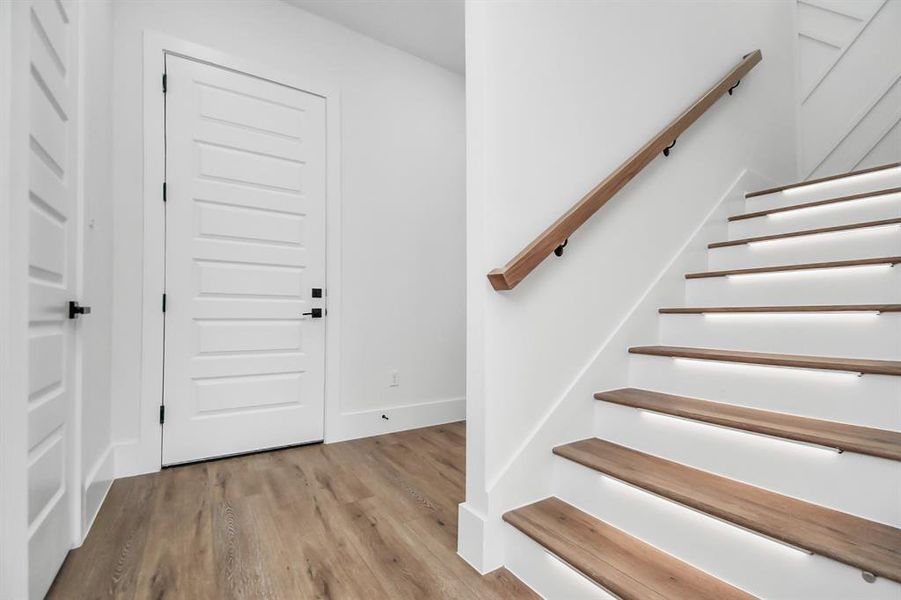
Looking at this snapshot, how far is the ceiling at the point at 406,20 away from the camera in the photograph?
2711 millimetres

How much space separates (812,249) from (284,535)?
2601 millimetres

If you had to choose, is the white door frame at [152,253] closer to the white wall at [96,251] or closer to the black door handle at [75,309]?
the white wall at [96,251]

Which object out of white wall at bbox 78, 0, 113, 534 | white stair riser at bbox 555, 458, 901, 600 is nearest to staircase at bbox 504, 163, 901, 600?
white stair riser at bbox 555, 458, 901, 600

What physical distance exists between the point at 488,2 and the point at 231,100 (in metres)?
1.83

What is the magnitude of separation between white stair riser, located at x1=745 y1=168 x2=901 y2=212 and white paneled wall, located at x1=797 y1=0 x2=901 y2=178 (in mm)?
1193

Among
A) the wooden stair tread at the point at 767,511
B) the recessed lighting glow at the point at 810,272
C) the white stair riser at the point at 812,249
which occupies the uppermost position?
the white stair riser at the point at 812,249

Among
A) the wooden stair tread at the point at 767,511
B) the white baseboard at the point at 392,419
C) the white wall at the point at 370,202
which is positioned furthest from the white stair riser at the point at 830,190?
the white baseboard at the point at 392,419

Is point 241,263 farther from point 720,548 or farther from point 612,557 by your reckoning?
point 720,548

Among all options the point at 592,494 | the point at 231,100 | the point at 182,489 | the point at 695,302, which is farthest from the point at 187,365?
the point at 695,302

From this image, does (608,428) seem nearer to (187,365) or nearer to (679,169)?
(679,169)

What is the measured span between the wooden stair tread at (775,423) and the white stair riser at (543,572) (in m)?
0.61

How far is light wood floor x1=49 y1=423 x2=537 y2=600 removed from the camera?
1340 mm

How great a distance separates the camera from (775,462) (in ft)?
3.91

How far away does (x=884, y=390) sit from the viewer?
1.17 metres
